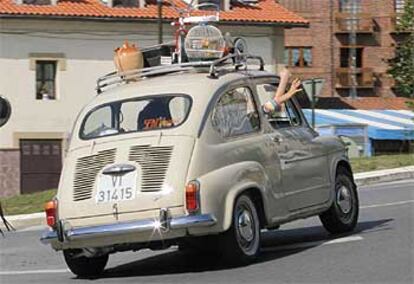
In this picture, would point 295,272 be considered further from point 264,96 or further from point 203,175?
point 264,96

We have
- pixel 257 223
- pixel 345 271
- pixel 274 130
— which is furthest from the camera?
pixel 274 130

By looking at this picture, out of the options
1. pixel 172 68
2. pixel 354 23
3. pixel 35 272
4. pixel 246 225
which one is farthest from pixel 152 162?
pixel 354 23

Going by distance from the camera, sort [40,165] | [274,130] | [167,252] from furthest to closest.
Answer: [40,165]
[167,252]
[274,130]

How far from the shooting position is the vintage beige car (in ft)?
30.1

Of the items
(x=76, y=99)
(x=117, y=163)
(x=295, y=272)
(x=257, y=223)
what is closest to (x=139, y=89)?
(x=117, y=163)

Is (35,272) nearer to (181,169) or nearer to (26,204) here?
(181,169)

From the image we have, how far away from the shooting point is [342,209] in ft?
38.3

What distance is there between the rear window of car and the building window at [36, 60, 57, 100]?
88.9 ft

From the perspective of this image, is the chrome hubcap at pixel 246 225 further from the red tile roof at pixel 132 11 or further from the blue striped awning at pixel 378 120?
the blue striped awning at pixel 378 120

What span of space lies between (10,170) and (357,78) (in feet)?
67.5

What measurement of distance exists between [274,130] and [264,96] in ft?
1.31

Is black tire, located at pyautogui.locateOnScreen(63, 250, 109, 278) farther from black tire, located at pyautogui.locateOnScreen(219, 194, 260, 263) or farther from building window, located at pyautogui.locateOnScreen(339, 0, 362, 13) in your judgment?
building window, located at pyautogui.locateOnScreen(339, 0, 362, 13)

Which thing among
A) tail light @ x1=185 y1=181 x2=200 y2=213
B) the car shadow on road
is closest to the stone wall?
the car shadow on road

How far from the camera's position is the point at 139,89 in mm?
10273
